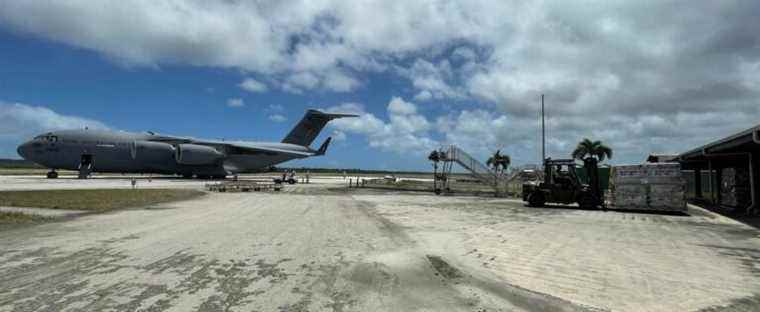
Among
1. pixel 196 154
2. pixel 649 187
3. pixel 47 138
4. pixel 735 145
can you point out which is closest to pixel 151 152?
pixel 196 154

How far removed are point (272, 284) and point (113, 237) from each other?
6303 mm

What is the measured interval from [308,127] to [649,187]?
45.7m

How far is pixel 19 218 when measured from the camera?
13.4 metres

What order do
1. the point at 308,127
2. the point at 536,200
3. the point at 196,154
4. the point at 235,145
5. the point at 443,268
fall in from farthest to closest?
1. the point at 308,127
2. the point at 235,145
3. the point at 196,154
4. the point at 536,200
5. the point at 443,268

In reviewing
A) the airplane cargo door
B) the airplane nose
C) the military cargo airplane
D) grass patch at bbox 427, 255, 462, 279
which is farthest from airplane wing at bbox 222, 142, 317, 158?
grass patch at bbox 427, 255, 462, 279

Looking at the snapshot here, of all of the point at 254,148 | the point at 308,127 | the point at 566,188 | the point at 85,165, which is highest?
the point at 308,127

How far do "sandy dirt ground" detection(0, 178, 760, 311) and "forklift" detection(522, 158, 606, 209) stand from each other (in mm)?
8820

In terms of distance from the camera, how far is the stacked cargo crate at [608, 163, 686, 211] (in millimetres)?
20812

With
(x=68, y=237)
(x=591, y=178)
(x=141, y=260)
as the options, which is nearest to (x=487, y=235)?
(x=141, y=260)

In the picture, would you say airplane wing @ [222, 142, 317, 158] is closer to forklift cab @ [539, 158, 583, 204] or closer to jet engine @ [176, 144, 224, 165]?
jet engine @ [176, 144, 224, 165]

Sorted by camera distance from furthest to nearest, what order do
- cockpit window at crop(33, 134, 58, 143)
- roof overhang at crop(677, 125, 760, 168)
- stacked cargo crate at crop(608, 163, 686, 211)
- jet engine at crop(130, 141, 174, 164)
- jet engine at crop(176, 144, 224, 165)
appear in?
jet engine at crop(176, 144, 224, 165)
jet engine at crop(130, 141, 174, 164)
cockpit window at crop(33, 134, 58, 143)
stacked cargo crate at crop(608, 163, 686, 211)
roof overhang at crop(677, 125, 760, 168)

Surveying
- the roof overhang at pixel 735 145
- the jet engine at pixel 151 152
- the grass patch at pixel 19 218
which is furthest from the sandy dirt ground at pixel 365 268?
the jet engine at pixel 151 152

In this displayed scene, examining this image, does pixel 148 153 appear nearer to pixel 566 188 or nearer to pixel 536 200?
pixel 536 200

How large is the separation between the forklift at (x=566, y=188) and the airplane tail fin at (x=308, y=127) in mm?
40084
